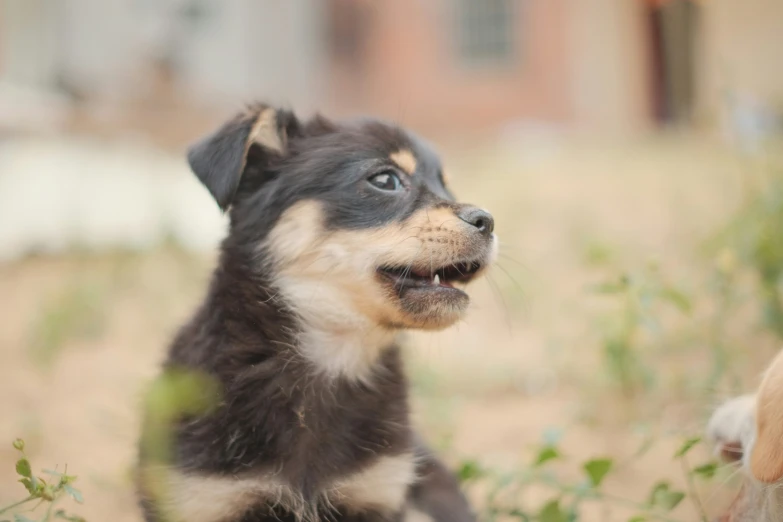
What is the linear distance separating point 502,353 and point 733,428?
353 cm

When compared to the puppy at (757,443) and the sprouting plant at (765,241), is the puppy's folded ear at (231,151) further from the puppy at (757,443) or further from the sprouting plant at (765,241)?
the sprouting plant at (765,241)

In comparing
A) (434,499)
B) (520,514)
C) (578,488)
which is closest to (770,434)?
(578,488)

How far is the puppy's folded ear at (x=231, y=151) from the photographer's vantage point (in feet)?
9.61

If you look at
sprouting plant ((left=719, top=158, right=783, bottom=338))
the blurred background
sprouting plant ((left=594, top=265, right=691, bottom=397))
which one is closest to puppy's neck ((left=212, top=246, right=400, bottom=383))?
the blurred background

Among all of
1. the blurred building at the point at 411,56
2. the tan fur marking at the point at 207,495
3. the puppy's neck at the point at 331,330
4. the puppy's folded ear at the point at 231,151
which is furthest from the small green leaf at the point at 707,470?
the blurred building at the point at 411,56

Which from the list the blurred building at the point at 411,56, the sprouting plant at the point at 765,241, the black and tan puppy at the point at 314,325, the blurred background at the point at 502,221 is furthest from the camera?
the blurred building at the point at 411,56

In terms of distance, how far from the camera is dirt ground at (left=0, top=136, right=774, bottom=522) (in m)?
4.00

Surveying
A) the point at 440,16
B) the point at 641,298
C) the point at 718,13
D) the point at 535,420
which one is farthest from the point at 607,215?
the point at 440,16

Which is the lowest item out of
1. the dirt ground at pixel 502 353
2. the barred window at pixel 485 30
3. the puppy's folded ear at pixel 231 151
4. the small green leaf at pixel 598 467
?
the dirt ground at pixel 502 353

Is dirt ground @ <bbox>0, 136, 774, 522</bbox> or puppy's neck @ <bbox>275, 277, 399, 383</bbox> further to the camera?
dirt ground @ <bbox>0, 136, 774, 522</bbox>

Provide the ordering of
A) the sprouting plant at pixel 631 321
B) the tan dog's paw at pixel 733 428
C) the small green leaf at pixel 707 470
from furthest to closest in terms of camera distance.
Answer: the sprouting plant at pixel 631 321, the small green leaf at pixel 707 470, the tan dog's paw at pixel 733 428

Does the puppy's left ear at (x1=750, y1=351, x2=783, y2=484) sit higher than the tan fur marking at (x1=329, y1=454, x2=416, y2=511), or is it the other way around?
the puppy's left ear at (x1=750, y1=351, x2=783, y2=484)

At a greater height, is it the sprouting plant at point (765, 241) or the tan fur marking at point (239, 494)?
the sprouting plant at point (765, 241)

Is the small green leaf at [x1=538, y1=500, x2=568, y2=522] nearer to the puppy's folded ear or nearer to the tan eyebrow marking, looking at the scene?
the tan eyebrow marking
